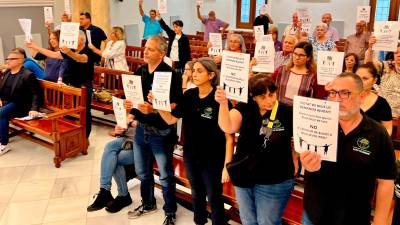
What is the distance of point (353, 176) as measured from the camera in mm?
2055

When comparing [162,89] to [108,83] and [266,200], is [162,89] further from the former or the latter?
[108,83]

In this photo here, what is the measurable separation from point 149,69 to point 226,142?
948 millimetres

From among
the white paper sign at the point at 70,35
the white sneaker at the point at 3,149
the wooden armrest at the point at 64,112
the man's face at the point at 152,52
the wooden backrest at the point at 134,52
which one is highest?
the white paper sign at the point at 70,35

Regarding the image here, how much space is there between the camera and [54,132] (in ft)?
15.9

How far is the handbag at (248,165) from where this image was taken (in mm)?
2496

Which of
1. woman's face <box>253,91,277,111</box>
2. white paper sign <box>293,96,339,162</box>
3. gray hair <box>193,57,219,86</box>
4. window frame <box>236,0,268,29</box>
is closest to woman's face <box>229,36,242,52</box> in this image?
gray hair <box>193,57,219,86</box>

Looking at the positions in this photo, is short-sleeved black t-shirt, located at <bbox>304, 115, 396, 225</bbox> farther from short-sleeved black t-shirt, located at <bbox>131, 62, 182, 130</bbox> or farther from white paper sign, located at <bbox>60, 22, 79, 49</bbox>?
white paper sign, located at <bbox>60, 22, 79, 49</bbox>

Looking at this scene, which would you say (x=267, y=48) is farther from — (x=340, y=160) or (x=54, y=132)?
(x=54, y=132)

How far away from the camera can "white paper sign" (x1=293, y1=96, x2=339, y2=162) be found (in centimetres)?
183

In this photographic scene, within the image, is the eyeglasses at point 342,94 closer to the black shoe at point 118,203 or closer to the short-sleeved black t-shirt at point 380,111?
the short-sleeved black t-shirt at point 380,111

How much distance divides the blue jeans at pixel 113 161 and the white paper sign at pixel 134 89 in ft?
2.19

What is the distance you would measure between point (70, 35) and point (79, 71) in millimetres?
584

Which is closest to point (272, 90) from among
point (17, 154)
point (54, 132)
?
point (54, 132)

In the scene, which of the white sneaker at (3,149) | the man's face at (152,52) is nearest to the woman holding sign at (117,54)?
the white sneaker at (3,149)
